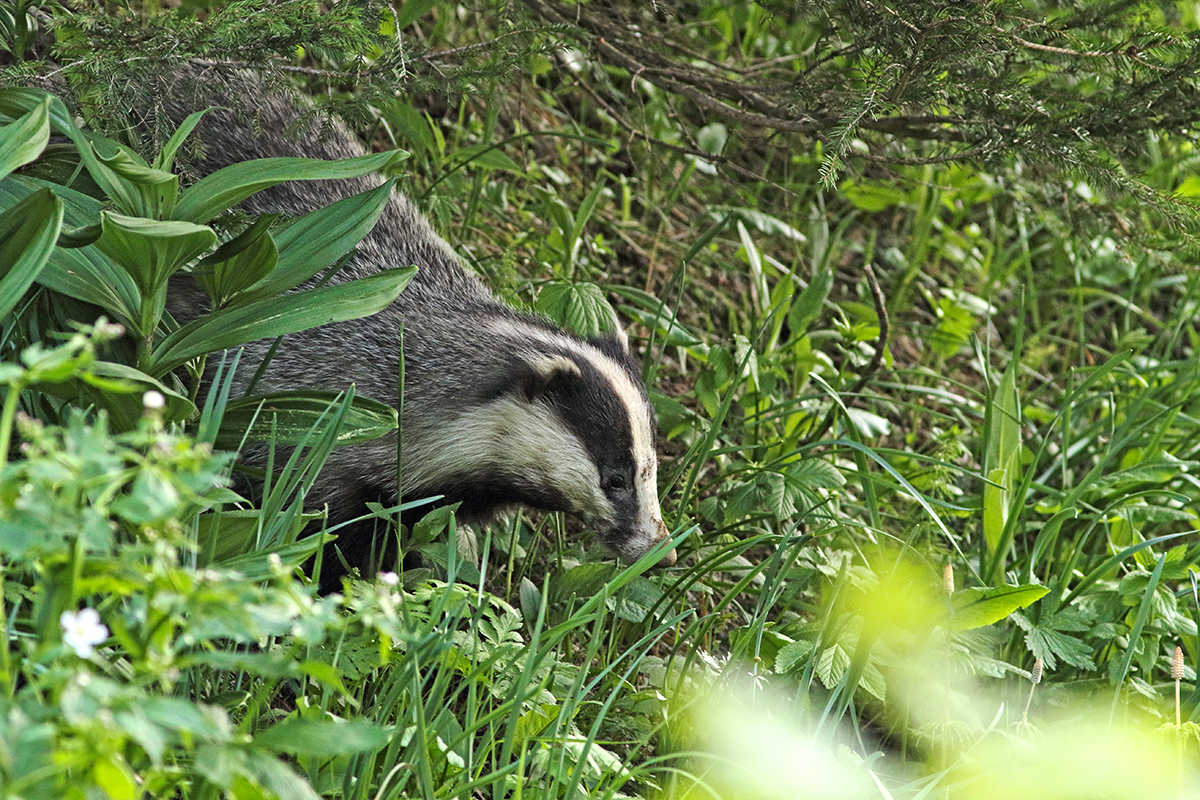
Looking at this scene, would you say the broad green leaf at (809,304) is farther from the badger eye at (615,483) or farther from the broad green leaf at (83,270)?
the broad green leaf at (83,270)

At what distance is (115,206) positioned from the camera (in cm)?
252

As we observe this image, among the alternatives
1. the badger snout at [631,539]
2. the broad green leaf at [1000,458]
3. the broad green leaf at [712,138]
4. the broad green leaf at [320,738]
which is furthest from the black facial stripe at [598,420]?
the broad green leaf at [712,138]

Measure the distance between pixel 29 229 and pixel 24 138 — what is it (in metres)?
0.19

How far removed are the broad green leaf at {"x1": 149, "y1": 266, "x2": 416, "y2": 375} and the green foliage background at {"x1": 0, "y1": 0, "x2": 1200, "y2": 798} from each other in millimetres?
12

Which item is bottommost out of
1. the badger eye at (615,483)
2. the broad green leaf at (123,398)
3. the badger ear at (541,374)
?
the badger eye at (615,483)

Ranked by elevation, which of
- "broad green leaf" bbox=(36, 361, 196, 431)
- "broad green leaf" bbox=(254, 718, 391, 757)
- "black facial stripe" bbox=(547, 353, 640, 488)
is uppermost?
"broad green leaf" bbox=(36, 361, 196, 431)

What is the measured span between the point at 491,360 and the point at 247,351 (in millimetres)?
778

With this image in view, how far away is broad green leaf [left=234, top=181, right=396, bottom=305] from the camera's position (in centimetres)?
264

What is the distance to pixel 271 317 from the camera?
252 centimetres

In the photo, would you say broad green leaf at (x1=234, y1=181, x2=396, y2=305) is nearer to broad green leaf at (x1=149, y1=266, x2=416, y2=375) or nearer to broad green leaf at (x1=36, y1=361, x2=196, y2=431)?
broad green leaf at (x1=149, y1=266, x2=416, y2=375)

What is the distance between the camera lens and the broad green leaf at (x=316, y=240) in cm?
264

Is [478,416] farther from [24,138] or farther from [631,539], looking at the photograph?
[24,138]

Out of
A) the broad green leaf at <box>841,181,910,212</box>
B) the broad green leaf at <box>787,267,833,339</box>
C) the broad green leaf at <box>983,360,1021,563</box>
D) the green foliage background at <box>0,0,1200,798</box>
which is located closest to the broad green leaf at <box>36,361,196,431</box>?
the green foliage background at <box>0,0,1200,798</box>

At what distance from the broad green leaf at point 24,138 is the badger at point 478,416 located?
1.00 m
